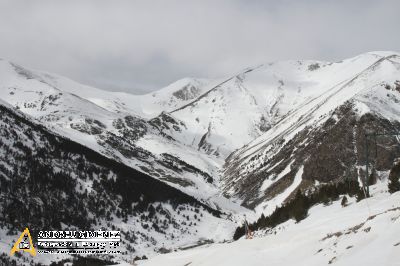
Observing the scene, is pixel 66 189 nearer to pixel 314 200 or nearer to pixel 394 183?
pixel 314 200

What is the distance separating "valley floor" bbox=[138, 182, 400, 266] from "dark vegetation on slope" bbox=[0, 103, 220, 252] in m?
90.4

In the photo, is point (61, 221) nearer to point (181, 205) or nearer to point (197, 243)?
point (197, 243)

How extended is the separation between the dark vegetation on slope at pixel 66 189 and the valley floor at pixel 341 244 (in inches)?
3560

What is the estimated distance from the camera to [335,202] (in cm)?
4219

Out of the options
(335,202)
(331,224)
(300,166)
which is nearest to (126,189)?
(300,166)

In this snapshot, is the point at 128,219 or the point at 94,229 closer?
the point at 94,229

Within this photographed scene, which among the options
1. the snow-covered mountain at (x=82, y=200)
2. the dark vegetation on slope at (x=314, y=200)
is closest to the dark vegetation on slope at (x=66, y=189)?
the snow-covered mountain at (x=82, y=200)

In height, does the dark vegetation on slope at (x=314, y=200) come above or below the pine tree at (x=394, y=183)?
below

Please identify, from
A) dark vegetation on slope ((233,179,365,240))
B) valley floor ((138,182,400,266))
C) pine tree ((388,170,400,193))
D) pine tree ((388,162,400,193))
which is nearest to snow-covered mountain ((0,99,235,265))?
dark vegetation on slope ((233,179,365,240))

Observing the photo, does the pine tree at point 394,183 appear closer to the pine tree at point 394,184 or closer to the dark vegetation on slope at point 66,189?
the pine tree at point 394,184

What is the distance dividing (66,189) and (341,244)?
421 feet

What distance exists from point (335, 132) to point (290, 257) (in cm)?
17922

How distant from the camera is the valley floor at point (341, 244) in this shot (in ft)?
61.2

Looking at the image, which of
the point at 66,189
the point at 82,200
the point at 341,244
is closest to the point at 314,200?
the point at 341,244
